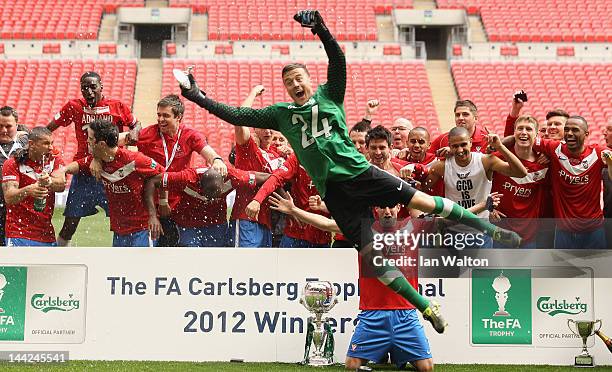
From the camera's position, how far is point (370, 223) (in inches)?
254

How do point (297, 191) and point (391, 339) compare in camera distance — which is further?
point (297, 191)

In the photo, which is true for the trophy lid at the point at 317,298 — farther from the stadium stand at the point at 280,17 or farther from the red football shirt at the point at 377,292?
the stadium stand at the point at 280,17

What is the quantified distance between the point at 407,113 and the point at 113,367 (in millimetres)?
19053

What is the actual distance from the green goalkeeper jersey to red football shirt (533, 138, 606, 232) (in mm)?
2147

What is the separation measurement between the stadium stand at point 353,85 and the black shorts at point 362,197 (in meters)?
17.2

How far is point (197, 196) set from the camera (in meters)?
8.02

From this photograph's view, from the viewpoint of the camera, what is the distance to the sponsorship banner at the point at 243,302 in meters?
7.07

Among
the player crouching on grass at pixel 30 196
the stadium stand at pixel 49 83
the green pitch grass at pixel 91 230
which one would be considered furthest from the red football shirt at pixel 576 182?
the stadium stand at pixel 49 83

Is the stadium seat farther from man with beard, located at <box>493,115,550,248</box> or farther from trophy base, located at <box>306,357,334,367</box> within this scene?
trophy base, located at <box>306,357,334,367</box>

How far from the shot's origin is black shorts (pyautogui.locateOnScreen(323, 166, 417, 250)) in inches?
240

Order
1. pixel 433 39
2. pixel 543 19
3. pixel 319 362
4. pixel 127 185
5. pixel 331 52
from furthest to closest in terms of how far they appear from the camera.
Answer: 1. pixel 433 39
2. pixel 543 19
3. pixel 127 185
4. pixel 319 362
5. pixel 331 52

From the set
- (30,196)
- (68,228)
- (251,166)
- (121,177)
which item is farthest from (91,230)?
(251,166)

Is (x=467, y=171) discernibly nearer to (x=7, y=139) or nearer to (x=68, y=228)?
(x=68, y=228)

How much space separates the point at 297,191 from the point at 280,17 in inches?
919
